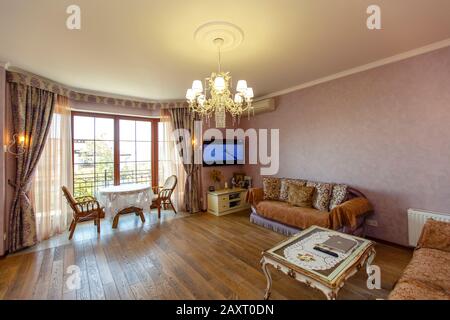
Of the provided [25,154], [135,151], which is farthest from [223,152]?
[25,154]

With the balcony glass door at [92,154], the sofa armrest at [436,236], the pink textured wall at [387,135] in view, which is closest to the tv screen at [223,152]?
the pink textured wall at [387,135]

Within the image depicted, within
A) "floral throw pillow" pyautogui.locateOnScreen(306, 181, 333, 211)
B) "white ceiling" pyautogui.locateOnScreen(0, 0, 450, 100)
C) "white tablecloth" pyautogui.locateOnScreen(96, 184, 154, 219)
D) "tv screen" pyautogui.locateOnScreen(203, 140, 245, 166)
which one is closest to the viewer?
"white ceiling" pyautogui.locateOnScreen(0, 0, 450, 100)

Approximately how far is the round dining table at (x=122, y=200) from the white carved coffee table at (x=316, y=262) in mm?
2766

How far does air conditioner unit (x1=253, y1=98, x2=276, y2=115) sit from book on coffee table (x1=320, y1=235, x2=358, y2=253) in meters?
2.91

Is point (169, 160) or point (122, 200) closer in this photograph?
point (122, 200)

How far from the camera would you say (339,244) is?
6.37 ft

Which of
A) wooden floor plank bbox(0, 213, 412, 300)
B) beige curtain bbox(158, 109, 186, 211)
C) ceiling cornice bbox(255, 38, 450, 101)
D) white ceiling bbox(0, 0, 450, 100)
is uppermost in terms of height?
ceiling cornice bbox(255, 38, 450, 101)

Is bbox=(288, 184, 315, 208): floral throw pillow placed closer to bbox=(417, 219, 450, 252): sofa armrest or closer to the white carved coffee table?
the white carved coffee table

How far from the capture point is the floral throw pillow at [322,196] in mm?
3189

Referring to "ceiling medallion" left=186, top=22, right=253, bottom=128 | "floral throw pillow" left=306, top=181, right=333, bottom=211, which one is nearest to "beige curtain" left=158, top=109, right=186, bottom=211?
"ceiling medallion" left=186, top=22, right=253, bottom=128

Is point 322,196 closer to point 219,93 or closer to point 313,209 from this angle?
point 313,209

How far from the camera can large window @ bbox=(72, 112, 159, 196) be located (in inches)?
159

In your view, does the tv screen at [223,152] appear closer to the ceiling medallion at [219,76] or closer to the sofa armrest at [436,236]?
the ceiling medallion at [219,76]

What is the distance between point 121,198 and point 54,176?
1116 mm
